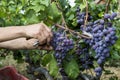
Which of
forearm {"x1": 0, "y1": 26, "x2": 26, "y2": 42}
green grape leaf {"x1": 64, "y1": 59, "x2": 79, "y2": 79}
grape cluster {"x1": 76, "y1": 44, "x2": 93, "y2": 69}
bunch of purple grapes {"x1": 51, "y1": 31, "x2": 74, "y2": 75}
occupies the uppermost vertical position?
forearm {"x1": 0, "y1": 26, "x2": 26, "y2": 42}

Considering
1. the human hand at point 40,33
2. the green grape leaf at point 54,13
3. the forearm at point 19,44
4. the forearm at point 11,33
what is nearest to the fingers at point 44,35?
the human hand at point 40,33

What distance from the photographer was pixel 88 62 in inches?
111

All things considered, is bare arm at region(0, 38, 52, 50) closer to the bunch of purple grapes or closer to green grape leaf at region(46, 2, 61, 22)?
the bunch of purple grapes

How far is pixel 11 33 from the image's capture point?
2227mm

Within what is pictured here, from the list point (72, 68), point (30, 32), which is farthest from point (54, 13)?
point (30, 32)

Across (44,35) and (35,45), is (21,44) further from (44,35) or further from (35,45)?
(44,35)

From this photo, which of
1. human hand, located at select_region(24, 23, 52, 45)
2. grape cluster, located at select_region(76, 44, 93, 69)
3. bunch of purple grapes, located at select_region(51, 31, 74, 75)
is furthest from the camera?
grape cluster, located at select_region(76, 44, 93, 69)

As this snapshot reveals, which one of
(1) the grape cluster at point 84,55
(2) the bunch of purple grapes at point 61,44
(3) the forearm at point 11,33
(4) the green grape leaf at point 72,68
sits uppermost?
(3) the forearm at point 11,33

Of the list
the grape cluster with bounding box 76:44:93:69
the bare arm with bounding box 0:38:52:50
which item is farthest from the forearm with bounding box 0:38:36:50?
the grape cluster with bounding box 76:44:93:69

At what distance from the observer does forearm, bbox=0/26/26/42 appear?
2.19 meters

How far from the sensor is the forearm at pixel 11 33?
2.19 m

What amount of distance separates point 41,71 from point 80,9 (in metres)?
2.45

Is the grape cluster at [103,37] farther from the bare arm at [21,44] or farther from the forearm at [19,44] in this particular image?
the forearm at [19,44]

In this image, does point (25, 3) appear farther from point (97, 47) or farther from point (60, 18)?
point (97, 47)
